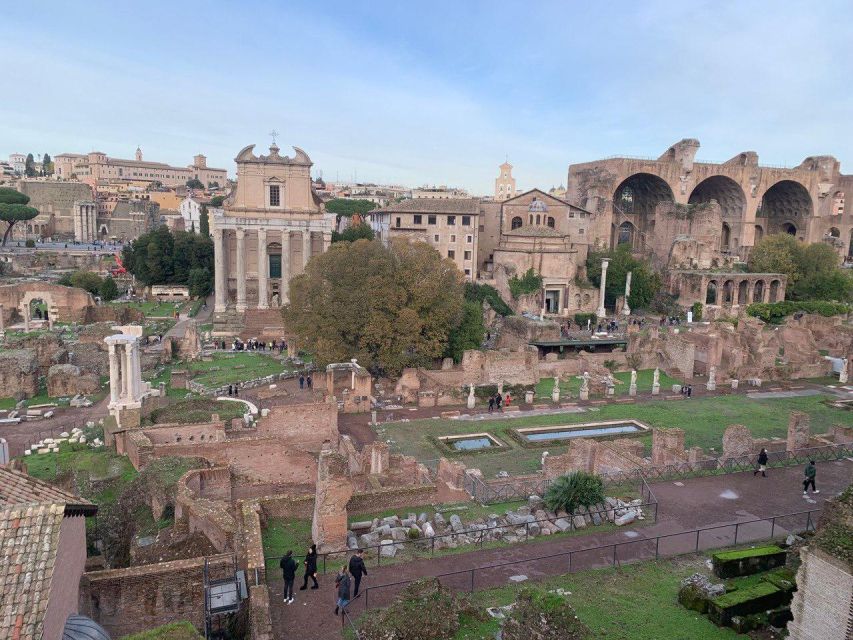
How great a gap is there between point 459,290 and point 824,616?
24887 mm

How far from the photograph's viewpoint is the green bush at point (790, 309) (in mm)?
50562

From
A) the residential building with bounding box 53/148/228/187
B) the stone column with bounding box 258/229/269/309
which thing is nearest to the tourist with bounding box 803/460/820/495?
the stone column with bounding box 258/229/269/309

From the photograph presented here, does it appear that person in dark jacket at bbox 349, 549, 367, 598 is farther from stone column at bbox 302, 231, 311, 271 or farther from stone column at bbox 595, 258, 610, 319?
stone column at bbox 595, 258, 610, 319

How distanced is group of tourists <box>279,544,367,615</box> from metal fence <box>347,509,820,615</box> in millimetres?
235

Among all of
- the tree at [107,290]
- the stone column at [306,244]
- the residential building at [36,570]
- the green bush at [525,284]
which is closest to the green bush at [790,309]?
the green bush at [525,284]

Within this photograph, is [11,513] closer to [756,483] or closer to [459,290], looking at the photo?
[756,483]

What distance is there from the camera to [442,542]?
13266 mm

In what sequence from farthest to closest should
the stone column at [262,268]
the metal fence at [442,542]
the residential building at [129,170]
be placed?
the residential building at [129,170] < the stone column at [262,268] < the metal fence at [442,542]

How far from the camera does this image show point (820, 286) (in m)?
56.1

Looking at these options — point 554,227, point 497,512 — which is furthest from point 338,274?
point 554,227

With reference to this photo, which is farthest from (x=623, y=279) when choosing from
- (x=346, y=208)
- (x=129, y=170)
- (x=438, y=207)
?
(x=129, y=170)

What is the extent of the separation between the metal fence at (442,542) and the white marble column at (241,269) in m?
35.6

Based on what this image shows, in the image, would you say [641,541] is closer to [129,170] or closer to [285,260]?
[285,260]

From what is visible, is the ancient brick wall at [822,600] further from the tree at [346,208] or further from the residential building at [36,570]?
the tree at [346,208]
